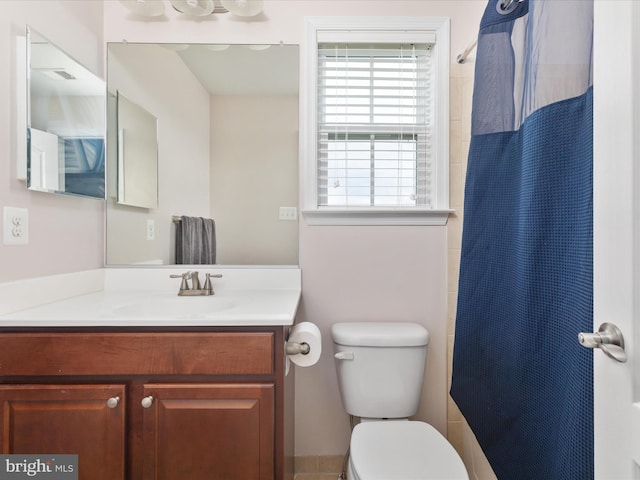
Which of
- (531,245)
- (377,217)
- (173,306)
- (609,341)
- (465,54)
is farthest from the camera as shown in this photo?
(377,217)

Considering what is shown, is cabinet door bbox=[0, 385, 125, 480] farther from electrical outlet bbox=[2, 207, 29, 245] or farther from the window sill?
the window sill

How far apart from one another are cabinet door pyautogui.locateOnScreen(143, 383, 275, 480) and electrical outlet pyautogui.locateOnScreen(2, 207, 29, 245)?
660 mm

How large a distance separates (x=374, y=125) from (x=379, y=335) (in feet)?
3.14

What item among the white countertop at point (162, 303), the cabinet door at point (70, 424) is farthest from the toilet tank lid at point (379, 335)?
the cabinet door at point (70, 424)

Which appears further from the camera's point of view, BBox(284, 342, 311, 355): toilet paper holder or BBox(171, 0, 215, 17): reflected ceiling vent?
BBox(171, 0, 215, 17): reflected ceiling vent

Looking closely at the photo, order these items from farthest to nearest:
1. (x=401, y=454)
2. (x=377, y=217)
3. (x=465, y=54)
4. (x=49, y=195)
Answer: (x=377, y=217)
(x=465, y=54)
(x=49, y=195)
(x=401, y=454)

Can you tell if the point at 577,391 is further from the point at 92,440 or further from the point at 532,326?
the point at 92,440

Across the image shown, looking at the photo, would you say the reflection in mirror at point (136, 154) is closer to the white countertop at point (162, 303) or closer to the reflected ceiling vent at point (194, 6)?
the white countertop at point (162, 303)

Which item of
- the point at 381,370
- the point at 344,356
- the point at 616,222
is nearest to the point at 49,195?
the point at 344,356

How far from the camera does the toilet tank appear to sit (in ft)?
4.90

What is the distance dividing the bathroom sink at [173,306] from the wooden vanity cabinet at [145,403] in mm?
228

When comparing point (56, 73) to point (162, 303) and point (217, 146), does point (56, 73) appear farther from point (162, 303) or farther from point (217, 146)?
point (162, 303)

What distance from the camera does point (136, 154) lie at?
173cm

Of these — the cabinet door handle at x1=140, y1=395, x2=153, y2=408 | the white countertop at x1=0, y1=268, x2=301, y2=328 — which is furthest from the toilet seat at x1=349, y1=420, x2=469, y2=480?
the cabinet door handle at x1=140, y1=395, x2=153, y2=408
